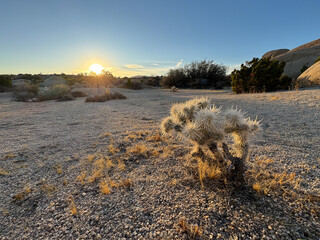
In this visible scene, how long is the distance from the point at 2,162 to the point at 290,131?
6.71 m

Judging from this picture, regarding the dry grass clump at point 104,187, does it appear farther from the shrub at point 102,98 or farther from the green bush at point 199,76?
the green bush at point 199,76

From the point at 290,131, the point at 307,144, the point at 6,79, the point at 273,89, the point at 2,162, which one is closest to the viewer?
the point at 2,162

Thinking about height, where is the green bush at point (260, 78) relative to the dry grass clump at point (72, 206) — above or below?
above

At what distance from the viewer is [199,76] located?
2656 cm

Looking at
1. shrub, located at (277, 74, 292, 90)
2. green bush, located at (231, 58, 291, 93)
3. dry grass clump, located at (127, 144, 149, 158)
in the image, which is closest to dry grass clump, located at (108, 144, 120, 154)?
dry grass clump, located at (127, 144, 149, 158)

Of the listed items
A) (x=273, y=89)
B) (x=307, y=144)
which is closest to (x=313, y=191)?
(x=307, y=144)

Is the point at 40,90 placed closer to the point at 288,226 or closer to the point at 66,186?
the point at 66,186

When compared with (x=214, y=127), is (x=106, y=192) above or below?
below

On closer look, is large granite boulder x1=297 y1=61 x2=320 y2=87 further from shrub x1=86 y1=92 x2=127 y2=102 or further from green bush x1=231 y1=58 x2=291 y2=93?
shrub x1=86 y1=92 x2=127 y2=102

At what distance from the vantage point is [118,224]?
1771mm

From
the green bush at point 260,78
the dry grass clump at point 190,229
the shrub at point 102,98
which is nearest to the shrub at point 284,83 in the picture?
the green bush at point 260,78

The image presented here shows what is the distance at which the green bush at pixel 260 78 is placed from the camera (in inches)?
477

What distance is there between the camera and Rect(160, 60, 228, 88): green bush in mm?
24789

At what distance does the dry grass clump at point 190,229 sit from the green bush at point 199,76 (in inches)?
911
